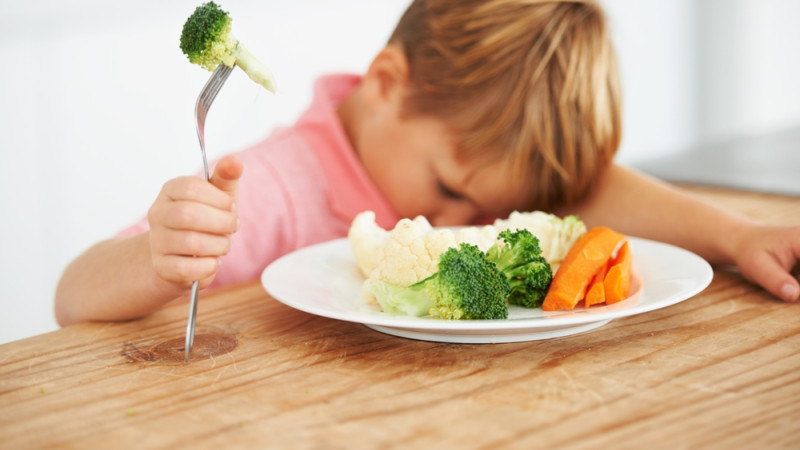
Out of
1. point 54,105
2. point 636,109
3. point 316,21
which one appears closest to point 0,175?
point 54,105

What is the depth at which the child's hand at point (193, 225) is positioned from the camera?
0.93 meters

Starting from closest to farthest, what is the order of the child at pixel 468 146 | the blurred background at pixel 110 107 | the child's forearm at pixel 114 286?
the child's forearm at pixel 114 286 < the child at pixel 468 146 < the blurred background at pixel 110 107

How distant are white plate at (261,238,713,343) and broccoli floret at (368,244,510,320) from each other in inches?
0.9

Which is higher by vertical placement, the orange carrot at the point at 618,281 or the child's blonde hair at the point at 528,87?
A: the child's blonde hair at the point at 528,87

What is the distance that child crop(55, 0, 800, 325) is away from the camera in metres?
1.54

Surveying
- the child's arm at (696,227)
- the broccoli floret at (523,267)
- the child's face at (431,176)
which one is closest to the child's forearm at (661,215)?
the child's arm at (696,227)

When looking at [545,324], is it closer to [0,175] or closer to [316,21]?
[0,175]

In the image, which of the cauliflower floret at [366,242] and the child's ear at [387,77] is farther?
the child's ear at [387,77]

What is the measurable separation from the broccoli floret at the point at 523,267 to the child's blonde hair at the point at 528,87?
21.3 inches

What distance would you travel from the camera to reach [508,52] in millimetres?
1559

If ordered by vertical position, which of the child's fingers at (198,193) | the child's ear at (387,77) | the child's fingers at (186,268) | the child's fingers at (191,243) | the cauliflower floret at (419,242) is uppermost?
the child's ear at (387,77)

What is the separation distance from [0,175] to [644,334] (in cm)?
272

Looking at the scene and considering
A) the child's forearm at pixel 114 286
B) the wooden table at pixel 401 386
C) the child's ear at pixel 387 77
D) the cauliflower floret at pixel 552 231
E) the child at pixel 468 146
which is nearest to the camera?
the wooden table at pixel 401 386

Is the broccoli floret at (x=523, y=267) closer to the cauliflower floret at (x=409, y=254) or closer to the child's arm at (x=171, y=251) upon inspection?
the cauliflower floret at (x=409, y=254)
